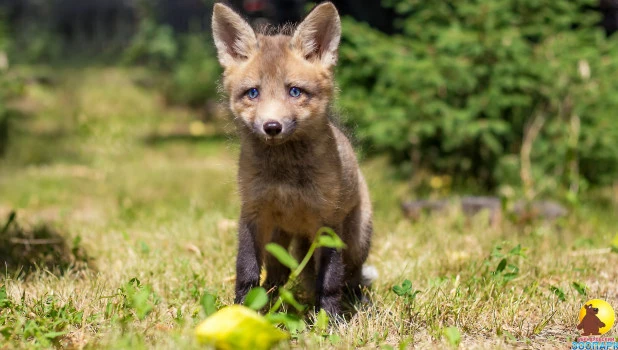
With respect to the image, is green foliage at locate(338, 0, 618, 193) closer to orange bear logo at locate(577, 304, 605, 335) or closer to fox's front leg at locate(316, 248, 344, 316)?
fox's front leg at locate(316, 248, 344, 316)

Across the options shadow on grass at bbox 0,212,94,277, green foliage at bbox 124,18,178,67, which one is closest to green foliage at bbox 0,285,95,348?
shadow on grass at bbox 0,212,94,277

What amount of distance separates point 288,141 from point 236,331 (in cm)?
124

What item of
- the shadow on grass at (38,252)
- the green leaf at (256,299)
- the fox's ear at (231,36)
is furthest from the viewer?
the shadow on grass at (38,252)

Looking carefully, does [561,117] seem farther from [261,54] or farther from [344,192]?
[261,54]

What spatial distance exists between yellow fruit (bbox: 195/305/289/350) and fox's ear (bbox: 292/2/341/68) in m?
1.50

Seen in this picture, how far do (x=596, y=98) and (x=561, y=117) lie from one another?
1.25ft

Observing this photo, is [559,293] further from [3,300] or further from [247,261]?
[3,300]

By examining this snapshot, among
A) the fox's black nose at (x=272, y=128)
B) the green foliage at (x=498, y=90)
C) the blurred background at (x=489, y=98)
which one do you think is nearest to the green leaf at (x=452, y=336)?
the fox's black nose at (x=272, y=128)

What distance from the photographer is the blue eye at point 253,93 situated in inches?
118

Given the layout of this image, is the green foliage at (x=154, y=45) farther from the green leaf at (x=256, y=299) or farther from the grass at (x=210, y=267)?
the green leaf at (x=256, y=299)

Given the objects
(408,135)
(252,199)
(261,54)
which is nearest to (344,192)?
(252,199)

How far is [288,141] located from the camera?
3117 mm

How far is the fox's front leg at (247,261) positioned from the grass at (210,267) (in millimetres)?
236

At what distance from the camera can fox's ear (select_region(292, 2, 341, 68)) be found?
3086mm
